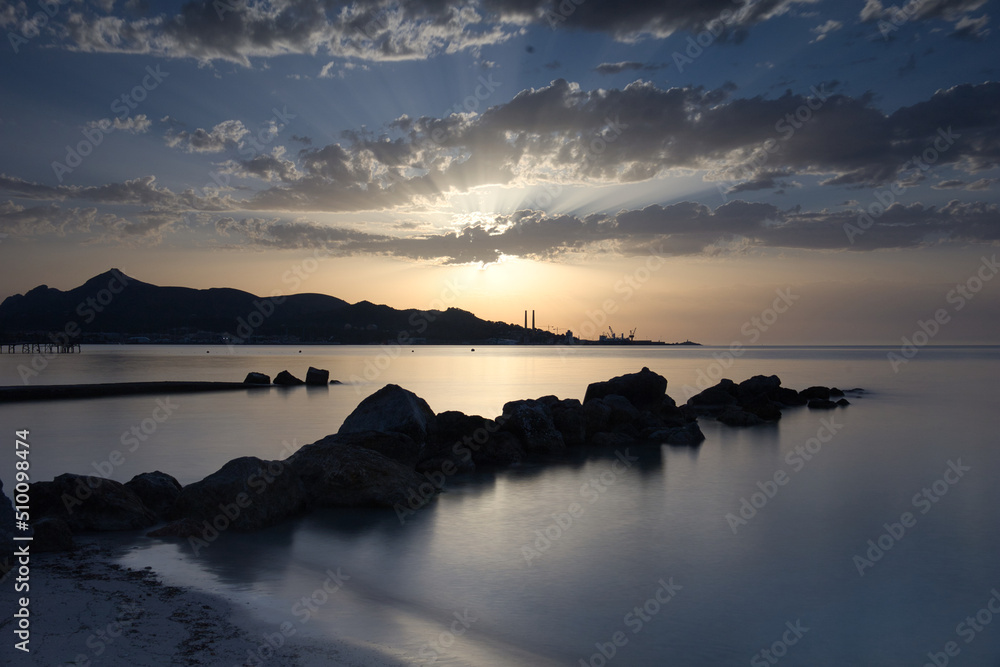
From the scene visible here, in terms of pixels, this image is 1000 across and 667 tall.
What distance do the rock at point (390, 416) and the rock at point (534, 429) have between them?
3127 millimetres

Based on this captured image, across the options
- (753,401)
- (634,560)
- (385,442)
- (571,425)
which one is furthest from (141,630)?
(753,401)

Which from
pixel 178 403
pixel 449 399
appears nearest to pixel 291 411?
pixel 178 403

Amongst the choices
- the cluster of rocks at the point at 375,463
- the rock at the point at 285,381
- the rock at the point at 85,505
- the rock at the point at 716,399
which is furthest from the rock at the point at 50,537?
the rock at the point at 285,381

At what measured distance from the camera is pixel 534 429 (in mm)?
19172

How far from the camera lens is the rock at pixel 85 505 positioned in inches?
380

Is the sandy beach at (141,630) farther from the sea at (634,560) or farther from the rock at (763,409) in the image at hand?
the rock at (763,409)

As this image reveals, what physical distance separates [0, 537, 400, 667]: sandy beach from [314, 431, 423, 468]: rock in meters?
7.30

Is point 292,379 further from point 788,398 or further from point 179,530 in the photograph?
point 179,530

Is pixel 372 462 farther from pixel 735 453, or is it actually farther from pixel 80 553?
pixel 735 453

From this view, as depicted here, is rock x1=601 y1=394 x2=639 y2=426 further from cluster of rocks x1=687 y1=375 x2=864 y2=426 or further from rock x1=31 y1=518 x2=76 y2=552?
rock x1=31 y1=518 x2=76 y2=552

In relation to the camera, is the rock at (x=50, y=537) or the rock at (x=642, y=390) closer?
the rock at (x=50, y=537)

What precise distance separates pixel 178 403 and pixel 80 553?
86.4ft

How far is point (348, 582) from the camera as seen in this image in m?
8.19

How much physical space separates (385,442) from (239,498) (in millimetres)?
5056
